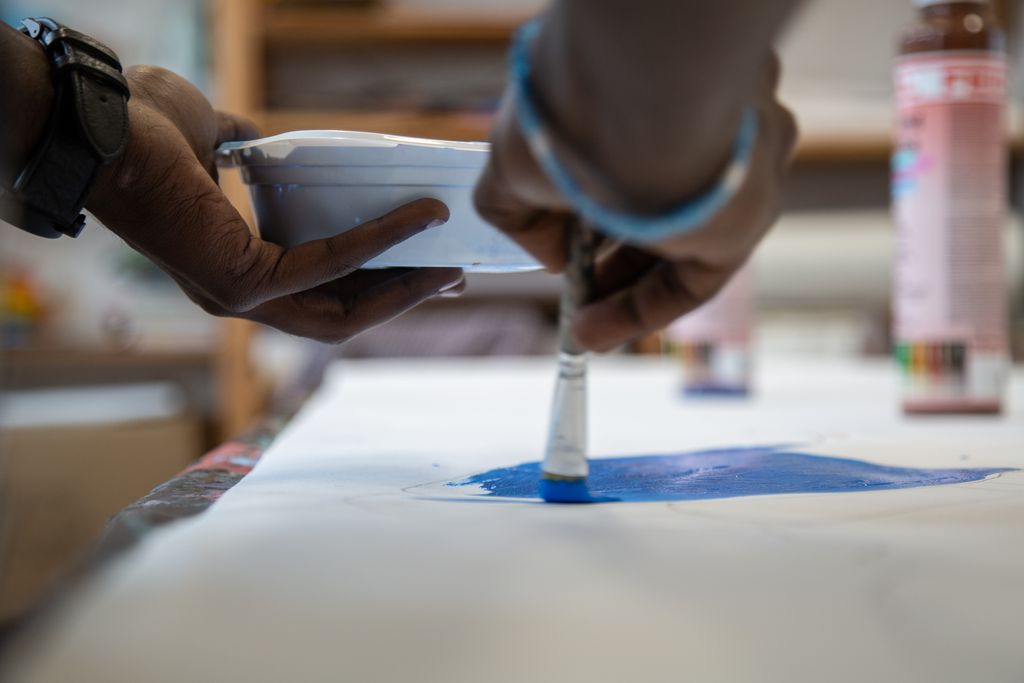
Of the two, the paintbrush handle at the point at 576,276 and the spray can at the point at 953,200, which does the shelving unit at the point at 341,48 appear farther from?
the paintbrush handle at the point at 576,276

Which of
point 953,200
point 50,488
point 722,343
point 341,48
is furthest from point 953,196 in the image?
point 341,48

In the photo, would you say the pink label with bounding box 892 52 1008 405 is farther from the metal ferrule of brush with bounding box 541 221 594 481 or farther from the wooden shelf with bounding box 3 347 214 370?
the wooden shelf with bounding box 3 347 214 370

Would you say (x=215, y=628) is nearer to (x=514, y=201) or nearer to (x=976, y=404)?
(x=514, y=201)

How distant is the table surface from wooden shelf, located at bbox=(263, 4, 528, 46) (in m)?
2.19

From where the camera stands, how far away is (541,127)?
31 cm

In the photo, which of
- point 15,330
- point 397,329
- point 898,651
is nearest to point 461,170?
point 898,651

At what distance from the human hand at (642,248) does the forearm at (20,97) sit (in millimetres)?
223

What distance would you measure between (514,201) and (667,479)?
0.16 meters

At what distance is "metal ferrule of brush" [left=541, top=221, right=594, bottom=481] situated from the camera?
0.39m

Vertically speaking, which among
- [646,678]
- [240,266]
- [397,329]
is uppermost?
[397,329]

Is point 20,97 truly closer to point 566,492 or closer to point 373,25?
point 566,492

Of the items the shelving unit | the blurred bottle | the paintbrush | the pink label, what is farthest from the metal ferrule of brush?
the shelving unit

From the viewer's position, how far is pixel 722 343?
2.85 ft

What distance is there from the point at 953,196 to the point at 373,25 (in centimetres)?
200
